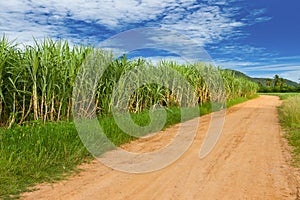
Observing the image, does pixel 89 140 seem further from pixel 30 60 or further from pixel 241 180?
pixel 241 180

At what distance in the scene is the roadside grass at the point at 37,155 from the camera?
4.01 metres

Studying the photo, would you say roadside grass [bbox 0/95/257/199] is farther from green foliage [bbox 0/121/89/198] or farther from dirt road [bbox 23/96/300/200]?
dirt road [bbox 23/96/300/200]

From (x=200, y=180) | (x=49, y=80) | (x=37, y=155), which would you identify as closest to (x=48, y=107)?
(x=49, y=80)

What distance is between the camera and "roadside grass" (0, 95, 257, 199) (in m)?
4.01

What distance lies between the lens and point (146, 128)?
8.26 metres

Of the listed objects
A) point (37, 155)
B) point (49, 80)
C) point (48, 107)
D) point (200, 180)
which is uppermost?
point (49, 80)

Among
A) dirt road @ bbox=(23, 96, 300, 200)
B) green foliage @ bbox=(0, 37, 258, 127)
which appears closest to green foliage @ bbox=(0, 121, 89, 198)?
dirt road @ bbox=(23, 96, 300, 200)

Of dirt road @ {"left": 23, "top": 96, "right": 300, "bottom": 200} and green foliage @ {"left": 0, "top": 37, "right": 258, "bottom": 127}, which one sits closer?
dirt road @ {"left": 23, "top": 96, "right": 300, "bottom": 200}

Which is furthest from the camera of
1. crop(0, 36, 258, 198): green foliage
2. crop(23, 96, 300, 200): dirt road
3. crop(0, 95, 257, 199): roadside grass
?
crop(0, 36, 258, 198): green foliage

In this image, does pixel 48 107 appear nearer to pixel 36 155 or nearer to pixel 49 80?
pixel 49 80

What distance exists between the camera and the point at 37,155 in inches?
187

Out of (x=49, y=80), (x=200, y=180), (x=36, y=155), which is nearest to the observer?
(x=200, y=180)

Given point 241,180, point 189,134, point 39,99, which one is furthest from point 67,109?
point 241,180

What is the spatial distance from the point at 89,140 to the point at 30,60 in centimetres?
234
